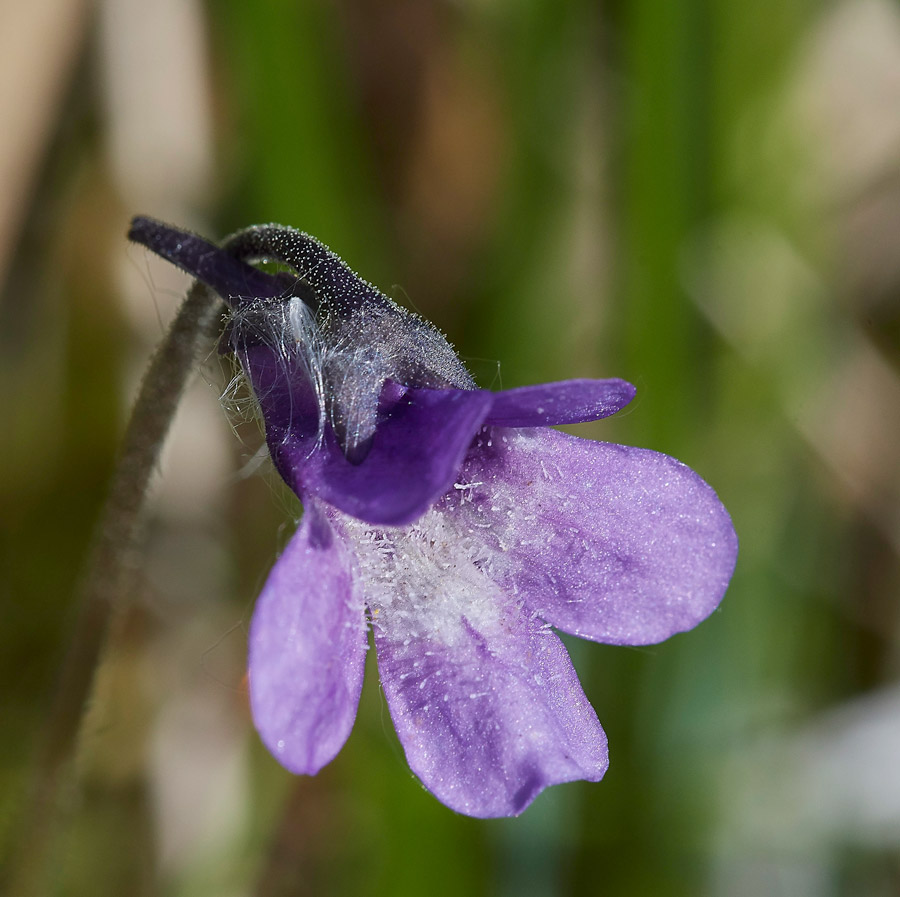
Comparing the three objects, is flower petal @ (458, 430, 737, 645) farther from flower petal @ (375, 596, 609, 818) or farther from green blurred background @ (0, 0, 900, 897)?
green blurred background @ (0, 0, 900, 897)

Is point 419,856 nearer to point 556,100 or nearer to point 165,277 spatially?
point 165,277

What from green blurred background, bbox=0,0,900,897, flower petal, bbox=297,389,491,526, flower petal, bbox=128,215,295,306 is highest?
flower petal, bbox=128,215,295,306

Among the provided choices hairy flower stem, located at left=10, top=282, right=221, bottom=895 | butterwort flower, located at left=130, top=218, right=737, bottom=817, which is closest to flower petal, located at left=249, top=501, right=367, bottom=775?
butterwort flower, located at left=130, top=218, right=737, bottom=817

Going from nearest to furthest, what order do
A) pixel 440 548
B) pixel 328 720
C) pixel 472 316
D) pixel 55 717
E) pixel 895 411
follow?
pixel 328 720 → pixel 440 548 → pixel 55 717 → pixel 472 316 → pixel 895 411

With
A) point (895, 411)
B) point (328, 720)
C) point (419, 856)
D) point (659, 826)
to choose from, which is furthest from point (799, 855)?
point (328, 720)

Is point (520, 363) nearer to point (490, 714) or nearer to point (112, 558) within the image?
point (112, 558)

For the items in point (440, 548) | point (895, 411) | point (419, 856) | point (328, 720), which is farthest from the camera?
point (895, 411)

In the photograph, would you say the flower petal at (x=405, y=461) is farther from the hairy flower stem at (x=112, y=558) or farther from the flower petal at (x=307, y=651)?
the hairy flower stem at (x=112, y=558)

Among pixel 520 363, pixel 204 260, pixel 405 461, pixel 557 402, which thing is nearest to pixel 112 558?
pixel 204 260
